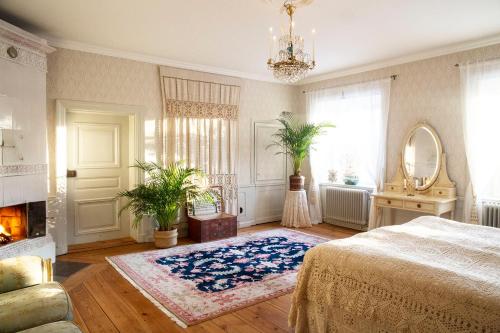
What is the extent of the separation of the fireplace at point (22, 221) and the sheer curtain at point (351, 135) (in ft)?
14.7

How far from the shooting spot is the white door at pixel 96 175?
4973mm

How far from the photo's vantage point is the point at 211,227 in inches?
204

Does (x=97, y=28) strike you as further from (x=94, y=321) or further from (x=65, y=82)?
(x=94, y=321)

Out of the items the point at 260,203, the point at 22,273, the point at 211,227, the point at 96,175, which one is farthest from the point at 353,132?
the point at 22,273

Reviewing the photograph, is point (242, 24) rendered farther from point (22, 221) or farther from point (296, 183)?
point (22, 221)

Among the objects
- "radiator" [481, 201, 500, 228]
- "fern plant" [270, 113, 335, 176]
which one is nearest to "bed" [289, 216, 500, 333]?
"radiator" [481, 201, 500, 228]

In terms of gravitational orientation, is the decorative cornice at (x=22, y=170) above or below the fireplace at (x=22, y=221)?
above

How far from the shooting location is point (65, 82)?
14.8 ft

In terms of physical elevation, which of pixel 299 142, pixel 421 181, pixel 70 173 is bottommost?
pixel 421 181

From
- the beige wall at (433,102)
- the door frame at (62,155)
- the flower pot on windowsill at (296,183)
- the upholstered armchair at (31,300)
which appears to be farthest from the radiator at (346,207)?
the upholstered armchair at (31,300)

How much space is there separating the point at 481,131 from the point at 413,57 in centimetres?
147

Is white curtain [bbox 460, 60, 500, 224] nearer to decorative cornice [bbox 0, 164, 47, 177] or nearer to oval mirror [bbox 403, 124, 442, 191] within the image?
oval mirror [bbox 403, 124, 442, 191]

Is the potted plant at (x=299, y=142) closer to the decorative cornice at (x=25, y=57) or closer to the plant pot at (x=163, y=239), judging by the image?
the plant pot at (x=163, y=239)

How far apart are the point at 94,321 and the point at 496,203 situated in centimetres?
473
